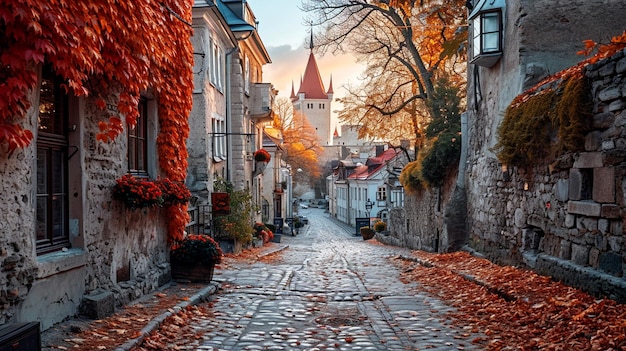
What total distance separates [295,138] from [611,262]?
6513cm

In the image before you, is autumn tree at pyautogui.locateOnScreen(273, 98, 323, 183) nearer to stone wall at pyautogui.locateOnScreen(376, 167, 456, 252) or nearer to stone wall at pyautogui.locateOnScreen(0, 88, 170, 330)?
stone wall at pyautogui.locateOnScreen(376, 167, 456, 252)

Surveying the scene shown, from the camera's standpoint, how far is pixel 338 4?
24.9 metres

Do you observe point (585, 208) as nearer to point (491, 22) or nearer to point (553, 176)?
point (553, 176)

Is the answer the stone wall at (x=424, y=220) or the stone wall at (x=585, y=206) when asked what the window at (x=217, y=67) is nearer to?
the stone wall at (x=424, y=220)

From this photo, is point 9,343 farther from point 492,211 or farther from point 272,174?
point 272,174

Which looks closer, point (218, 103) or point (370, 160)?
point (218, 103)

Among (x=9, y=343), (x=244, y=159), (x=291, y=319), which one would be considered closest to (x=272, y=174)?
(x=244, y=159)

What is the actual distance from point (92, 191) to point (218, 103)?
13111 millimetres

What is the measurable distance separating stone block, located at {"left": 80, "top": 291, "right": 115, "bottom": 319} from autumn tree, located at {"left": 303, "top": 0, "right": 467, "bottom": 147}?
15.3m

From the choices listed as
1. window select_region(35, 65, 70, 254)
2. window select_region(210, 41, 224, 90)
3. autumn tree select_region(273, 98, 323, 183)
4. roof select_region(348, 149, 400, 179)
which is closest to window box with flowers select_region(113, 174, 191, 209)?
window select_region(35, 65, 70, 254)

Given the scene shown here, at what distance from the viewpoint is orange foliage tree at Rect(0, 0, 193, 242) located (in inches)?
214

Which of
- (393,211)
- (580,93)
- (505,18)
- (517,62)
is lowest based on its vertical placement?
(393,211)

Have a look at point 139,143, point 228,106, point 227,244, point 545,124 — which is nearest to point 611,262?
point 545,124

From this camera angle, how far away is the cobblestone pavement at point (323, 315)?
709 cm
